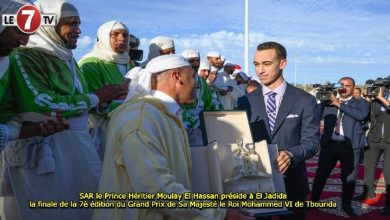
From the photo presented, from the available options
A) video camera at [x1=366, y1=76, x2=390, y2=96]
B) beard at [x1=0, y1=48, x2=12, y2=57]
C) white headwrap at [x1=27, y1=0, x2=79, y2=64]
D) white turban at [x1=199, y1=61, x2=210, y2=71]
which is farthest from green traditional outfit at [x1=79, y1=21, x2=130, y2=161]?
video camera at [x1=366, y1=76, x2=390, y2=96]

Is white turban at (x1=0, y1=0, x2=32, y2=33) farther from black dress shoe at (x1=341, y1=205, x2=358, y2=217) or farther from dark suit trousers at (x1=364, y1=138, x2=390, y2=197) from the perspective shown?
dark suit trousers at (x1=364, y1=138, x2=390, y2=197)

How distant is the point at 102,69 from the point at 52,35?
93 centimetres

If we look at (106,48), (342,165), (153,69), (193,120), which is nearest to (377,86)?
(342,165)

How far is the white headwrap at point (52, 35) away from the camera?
3141 millimetres

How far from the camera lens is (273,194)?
8.25 ft

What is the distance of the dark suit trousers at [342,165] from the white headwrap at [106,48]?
3.79 meters

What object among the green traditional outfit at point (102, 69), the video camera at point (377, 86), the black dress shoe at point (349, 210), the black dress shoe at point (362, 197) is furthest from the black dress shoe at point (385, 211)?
the green traditional outfit at point (102, 69)

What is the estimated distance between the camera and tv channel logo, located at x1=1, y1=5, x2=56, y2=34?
8.50 feet

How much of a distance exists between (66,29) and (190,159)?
1.70 meters

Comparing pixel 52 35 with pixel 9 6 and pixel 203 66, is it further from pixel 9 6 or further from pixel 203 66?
pixel 203 66

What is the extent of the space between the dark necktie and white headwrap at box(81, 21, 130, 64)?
1.78 meters

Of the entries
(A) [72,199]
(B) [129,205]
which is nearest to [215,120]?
(B) [129,205]

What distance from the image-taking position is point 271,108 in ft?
10.7

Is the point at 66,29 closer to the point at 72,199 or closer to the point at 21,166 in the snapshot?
the point at 21,166
